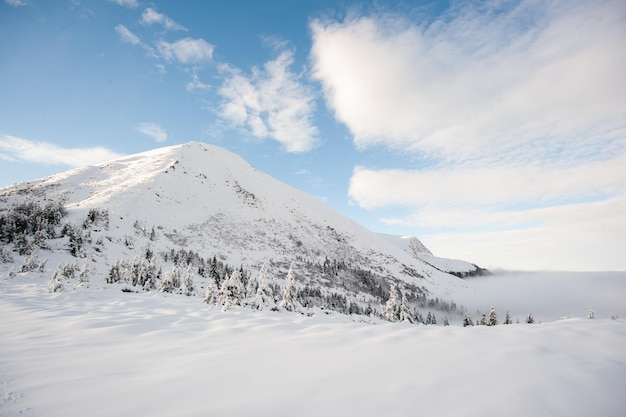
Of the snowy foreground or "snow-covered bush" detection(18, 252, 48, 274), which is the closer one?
the snowy foreground

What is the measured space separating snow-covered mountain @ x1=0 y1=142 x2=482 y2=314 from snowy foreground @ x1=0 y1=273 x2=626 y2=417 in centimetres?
4435

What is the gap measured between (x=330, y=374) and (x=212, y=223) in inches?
3789

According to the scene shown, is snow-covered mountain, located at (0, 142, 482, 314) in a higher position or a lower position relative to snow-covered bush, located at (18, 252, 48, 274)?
higher

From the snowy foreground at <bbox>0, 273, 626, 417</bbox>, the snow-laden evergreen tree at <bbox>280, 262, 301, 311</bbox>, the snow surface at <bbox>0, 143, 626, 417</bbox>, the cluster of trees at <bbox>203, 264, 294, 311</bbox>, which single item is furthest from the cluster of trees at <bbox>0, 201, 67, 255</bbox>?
the snowy foreground at <bbox>0, 273, 626, 417</bbox>

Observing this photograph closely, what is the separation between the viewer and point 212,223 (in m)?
93.9

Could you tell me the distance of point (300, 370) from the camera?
5.06 m

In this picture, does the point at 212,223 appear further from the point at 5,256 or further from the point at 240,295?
the point at 240,295

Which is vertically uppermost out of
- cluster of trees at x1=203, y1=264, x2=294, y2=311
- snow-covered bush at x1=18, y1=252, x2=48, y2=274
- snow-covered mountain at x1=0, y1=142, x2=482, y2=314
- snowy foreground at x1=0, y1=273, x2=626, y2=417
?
snow-covered mountain at x1=0, y1=142, x2=482, y2=314

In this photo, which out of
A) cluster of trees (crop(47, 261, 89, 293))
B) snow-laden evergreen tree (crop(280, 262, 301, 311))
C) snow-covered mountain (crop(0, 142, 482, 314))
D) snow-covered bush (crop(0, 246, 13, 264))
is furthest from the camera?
snow-covered mountain (crop(0, 142, 482, 314))

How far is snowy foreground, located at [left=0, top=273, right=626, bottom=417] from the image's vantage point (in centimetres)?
352

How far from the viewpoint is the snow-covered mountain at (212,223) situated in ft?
199

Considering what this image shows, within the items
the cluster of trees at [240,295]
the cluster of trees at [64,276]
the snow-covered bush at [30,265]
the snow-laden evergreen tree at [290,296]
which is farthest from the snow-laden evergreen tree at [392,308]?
the snow-covered bush at [30,265]

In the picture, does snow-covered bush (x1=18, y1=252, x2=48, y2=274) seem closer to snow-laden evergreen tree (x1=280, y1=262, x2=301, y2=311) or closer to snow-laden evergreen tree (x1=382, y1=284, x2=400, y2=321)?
snow-laden evergreen tree (x1=280, y1=262, x2=301, y2=311)

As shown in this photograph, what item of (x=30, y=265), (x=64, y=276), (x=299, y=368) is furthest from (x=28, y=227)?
(x=299, y=368)
